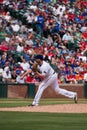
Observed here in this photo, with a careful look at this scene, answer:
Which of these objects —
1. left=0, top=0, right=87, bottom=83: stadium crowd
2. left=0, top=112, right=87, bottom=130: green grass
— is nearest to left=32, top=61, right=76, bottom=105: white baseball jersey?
left=0, top=112, right=87, bottom=130: green grass

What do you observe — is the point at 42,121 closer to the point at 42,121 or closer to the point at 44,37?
the point at 42,121

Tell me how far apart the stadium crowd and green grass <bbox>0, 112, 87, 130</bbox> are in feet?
37.6

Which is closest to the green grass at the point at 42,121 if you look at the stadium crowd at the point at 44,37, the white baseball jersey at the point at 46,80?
the white baseball jersey at the point at 46,80

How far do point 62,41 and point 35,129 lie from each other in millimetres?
18273

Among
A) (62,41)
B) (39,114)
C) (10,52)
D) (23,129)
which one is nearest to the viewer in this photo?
(23,129)

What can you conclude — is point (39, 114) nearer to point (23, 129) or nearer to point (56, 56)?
point (23, 129)

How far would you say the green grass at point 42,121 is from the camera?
1136 cm

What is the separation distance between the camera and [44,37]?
95.7ft

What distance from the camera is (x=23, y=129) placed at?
10922 millimetres

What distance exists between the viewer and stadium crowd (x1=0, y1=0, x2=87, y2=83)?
26.3 m

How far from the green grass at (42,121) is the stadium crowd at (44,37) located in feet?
37.6

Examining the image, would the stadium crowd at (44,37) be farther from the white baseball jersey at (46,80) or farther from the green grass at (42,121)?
the green grass at (42,121)

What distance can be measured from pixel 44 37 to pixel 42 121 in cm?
1682

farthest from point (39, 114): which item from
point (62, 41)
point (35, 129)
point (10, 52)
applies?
point (62, 41)
